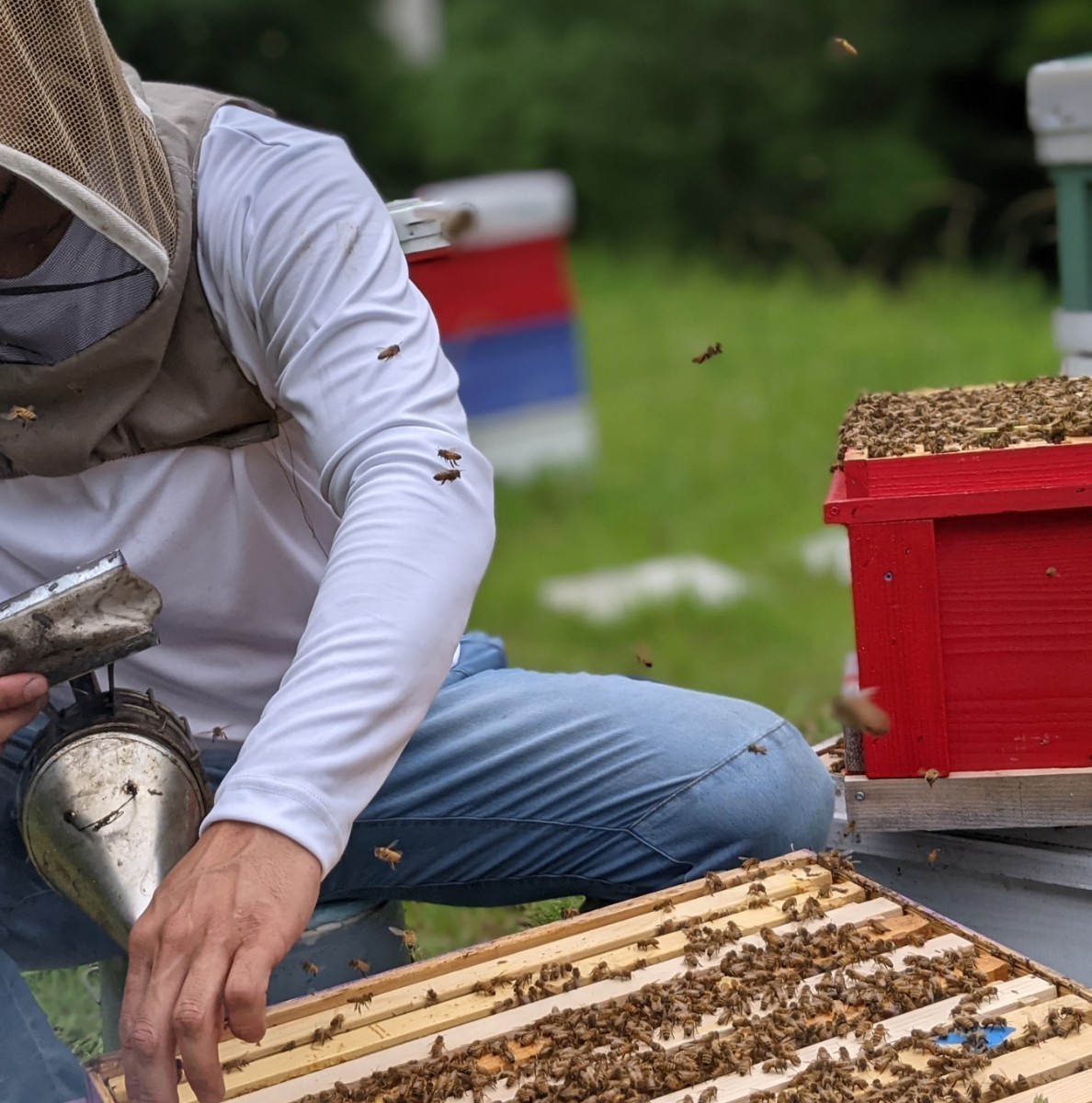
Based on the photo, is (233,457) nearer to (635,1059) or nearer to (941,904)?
(635,1059)

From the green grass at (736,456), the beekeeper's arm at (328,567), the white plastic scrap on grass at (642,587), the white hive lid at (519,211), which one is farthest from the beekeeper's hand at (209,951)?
the white hive lid at (519,211)

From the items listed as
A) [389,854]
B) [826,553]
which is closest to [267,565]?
[389,854]

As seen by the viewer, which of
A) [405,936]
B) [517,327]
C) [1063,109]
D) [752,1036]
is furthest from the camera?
[517,327]

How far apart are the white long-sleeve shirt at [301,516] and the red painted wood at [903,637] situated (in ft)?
1.56

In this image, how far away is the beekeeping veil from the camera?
155 centimetres

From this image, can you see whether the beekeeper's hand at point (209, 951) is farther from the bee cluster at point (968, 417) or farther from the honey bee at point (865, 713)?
the bee cluster at point (968, 417)

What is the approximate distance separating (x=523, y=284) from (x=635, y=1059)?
5.13 metres

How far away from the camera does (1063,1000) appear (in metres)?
1.55

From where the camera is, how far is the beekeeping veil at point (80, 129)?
155 centimetres

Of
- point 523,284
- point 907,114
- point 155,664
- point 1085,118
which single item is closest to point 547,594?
point 523,284

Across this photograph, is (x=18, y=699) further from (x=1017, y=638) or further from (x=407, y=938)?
(x=1017, y=638)

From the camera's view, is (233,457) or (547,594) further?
(547,594)

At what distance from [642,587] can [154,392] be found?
393 cm

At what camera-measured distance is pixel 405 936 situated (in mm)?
2010
